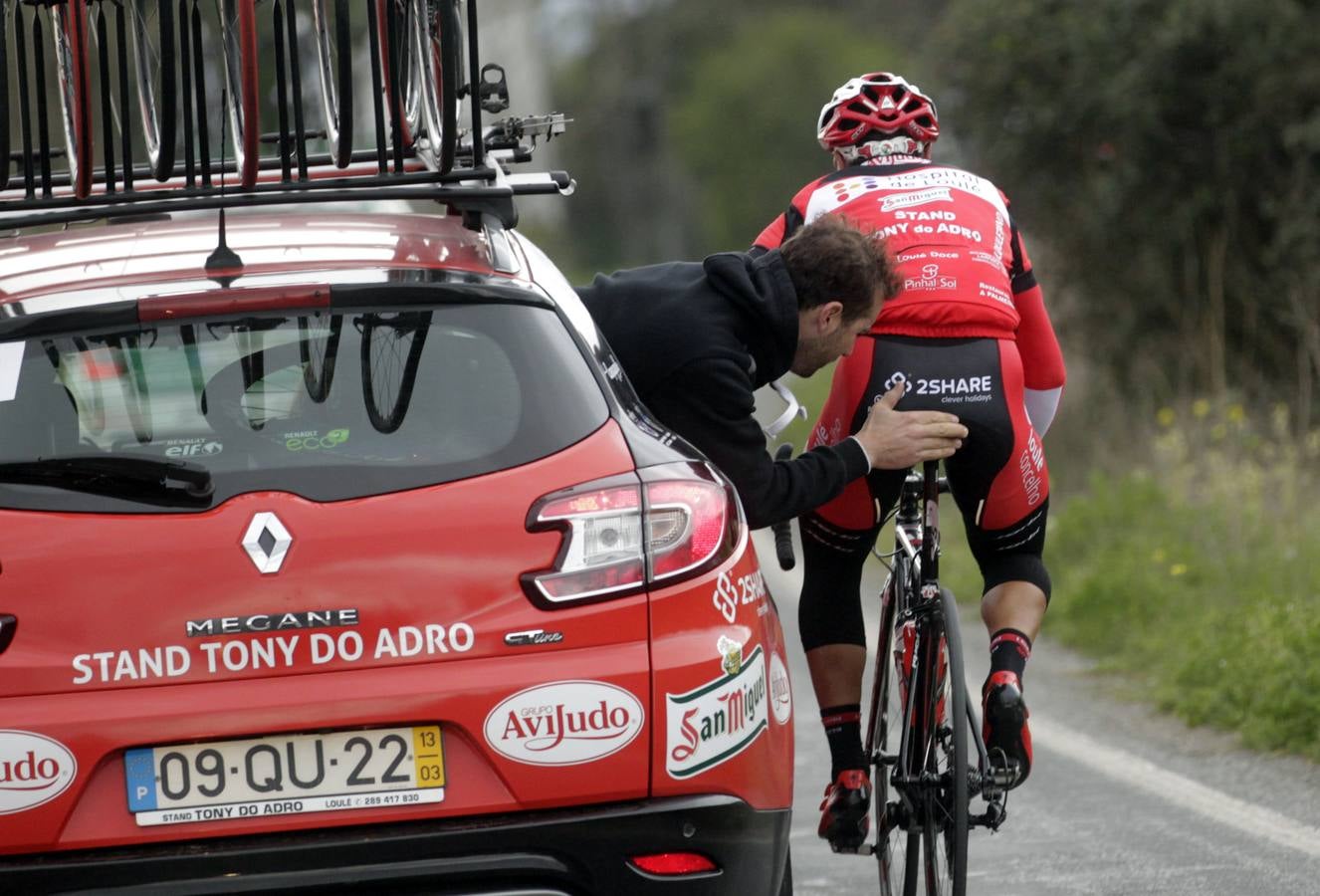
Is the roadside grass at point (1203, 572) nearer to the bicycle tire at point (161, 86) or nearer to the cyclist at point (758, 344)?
the cyclist at point (758, 344)

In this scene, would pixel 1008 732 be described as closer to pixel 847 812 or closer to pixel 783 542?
pixel 847 812

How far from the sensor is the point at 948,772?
16.5ft

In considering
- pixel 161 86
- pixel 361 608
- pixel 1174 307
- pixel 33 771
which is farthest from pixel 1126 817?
pixel 1174 307

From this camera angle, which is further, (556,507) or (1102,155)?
(1102,155)

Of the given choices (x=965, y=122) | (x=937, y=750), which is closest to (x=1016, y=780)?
(x=937, y=750)

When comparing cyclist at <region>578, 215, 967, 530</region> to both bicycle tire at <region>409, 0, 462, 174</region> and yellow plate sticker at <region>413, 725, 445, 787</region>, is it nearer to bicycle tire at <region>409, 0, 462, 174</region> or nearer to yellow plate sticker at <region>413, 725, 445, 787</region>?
bicycle tire at <region>409, 0, 462, 174</region>

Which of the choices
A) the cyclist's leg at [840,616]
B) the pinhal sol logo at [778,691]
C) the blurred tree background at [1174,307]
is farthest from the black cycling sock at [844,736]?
the blurred tree background at [1174,307]

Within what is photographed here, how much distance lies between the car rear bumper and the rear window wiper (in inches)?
25.0

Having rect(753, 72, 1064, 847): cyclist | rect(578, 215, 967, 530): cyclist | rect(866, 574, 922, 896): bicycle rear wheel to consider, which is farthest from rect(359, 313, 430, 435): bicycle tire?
rect(866, 574, 922, 896): bicycle rear wheel

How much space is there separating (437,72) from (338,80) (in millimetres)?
1284

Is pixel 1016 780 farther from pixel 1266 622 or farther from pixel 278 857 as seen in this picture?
pixel 1266 622

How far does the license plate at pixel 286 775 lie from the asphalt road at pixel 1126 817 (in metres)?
2.16

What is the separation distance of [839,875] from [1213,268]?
998cm

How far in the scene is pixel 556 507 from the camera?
4070mm
